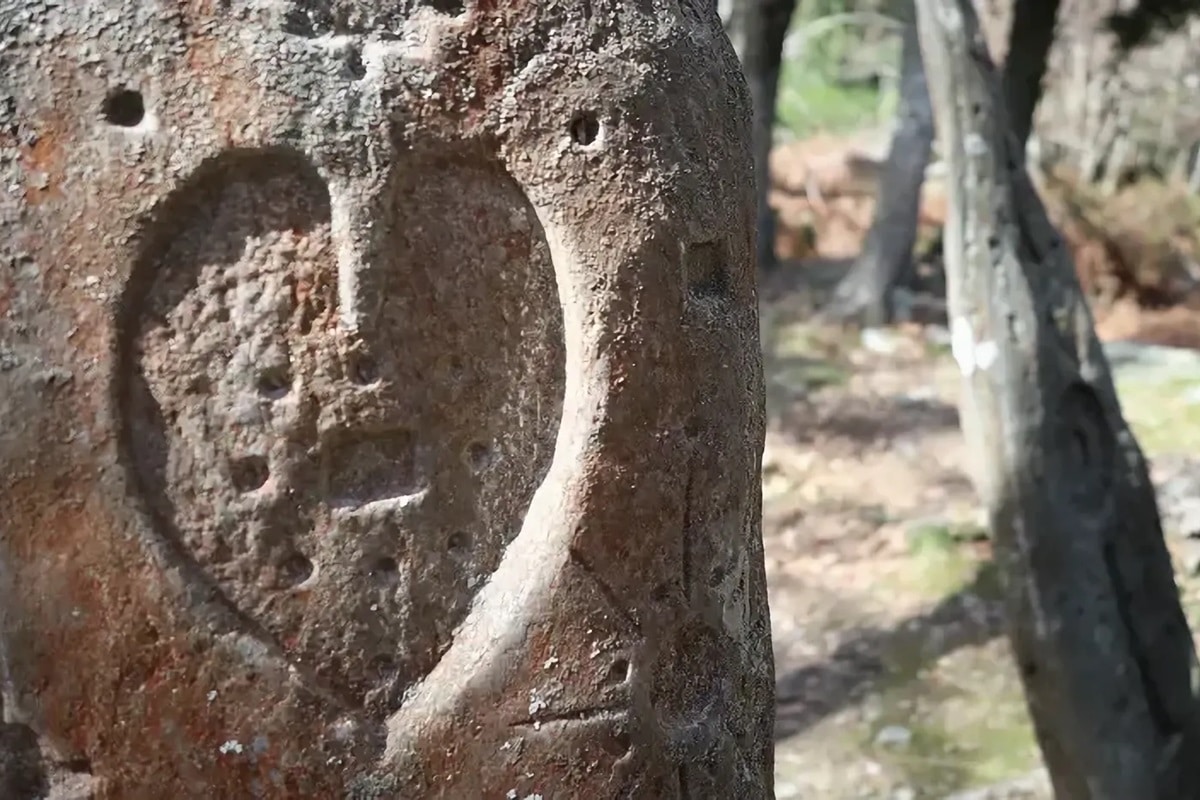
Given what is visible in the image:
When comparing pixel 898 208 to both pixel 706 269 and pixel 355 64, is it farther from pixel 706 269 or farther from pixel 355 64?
pixel 355 64

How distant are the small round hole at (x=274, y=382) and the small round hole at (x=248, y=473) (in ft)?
0.15

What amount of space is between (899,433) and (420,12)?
384 centimetres

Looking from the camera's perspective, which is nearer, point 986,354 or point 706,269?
point 706,269

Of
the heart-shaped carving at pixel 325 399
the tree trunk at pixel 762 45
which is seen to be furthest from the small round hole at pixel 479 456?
the tree trunk at pixel 762 45

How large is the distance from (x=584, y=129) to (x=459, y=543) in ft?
1.03

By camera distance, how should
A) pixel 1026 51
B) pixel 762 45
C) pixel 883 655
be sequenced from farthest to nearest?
pixel 762 45 → pixel 883 655 → pixel 1026 51

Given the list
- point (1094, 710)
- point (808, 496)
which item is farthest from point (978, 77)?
point (808, 496)

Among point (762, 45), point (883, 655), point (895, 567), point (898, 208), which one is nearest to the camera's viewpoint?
point (883, 655)

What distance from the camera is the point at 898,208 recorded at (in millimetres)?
5508

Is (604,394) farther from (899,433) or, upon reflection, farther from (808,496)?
(899,433)

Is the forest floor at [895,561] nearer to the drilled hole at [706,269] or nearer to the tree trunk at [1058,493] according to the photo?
the tree trunk at [1058,493]

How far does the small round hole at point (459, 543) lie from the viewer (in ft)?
3.01

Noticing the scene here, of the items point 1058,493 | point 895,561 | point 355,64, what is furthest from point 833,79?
point 355,64

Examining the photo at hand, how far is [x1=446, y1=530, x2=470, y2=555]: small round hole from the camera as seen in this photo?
3.01 feet
